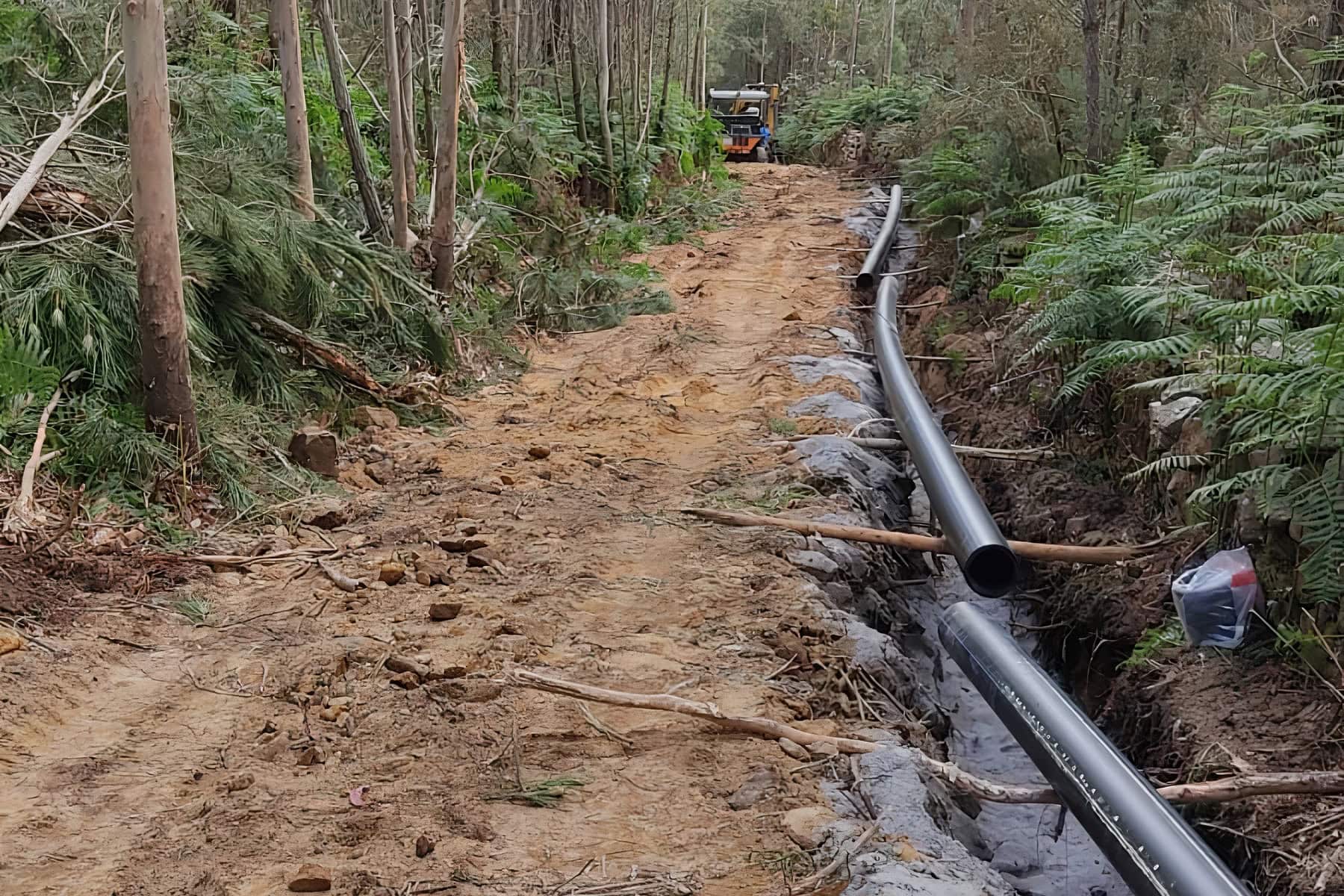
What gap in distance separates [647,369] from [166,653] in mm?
6129

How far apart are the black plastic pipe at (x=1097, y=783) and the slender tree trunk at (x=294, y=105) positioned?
6.34m

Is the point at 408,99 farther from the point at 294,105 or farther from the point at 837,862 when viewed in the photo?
the point at 837,862

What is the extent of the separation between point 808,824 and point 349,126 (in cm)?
775

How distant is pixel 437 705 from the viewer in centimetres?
460

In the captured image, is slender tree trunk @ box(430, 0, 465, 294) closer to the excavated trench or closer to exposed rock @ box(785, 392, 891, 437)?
the excavated trench

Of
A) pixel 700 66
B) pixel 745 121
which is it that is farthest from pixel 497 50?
pixel 745 121

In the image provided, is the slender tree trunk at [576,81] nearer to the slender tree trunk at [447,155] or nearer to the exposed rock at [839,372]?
the slender tree trunk at [447,155]

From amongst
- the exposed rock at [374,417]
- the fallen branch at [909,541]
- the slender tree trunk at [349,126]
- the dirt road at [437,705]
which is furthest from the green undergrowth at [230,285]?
the fallen branch at [909,541]

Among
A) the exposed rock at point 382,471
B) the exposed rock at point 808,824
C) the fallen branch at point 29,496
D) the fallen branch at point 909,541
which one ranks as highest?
the fallen branch at point 29,496

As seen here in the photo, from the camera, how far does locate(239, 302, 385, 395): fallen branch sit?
7973mm

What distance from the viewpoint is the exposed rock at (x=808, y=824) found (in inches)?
147

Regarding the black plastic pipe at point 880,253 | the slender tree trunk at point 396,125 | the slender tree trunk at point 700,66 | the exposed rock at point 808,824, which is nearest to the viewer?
the exposed rock at point 808,824

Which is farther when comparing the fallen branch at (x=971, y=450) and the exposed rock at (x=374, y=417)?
the exposed rock at (x=374, y=417)

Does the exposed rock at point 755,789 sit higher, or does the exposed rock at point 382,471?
the exposed rock at point 382,471
